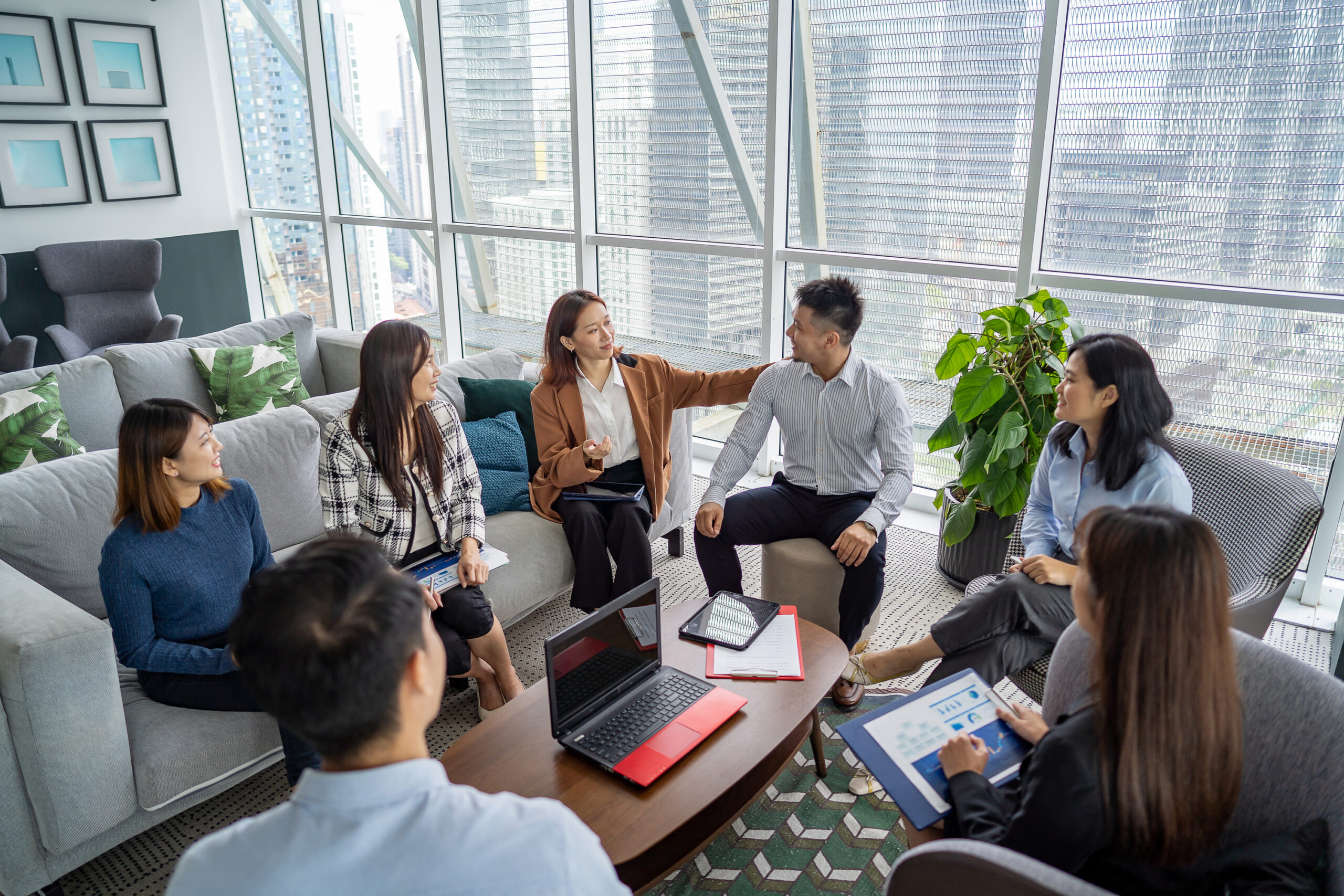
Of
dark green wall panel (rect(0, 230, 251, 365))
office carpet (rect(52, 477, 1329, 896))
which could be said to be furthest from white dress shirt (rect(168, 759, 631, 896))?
dark green wall panel (rect(0, 230, 251, 365))

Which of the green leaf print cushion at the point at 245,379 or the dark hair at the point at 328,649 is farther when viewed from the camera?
the green leaf print cushion at the point at 245,379

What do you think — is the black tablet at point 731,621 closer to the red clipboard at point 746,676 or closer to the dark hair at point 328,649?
the red clipboard at point 746,676

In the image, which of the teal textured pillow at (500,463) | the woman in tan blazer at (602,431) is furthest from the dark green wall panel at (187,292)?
the woman in tan blazer at (602,431)

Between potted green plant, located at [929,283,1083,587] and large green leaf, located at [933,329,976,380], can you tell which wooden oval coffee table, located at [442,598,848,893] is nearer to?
potted green plant, located at [929,283,1083,587]

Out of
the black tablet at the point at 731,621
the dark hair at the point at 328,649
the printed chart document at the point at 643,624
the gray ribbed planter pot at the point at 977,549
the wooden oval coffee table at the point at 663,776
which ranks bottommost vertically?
the gray ribbed planter pot at the point at 977,549

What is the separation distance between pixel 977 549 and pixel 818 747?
1.22m

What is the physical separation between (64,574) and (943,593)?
277 cm

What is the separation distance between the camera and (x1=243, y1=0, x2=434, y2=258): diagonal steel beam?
5.30 meters

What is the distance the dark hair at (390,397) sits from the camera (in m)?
2.40

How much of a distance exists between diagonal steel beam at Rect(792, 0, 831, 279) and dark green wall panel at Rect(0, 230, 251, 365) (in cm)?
422

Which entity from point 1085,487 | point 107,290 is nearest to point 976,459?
point 1085,487

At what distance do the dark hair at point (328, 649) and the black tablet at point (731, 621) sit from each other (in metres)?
1.23

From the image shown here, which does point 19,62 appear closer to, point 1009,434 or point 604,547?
point 604,547

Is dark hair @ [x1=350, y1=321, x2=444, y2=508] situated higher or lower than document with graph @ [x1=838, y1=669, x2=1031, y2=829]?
higher
